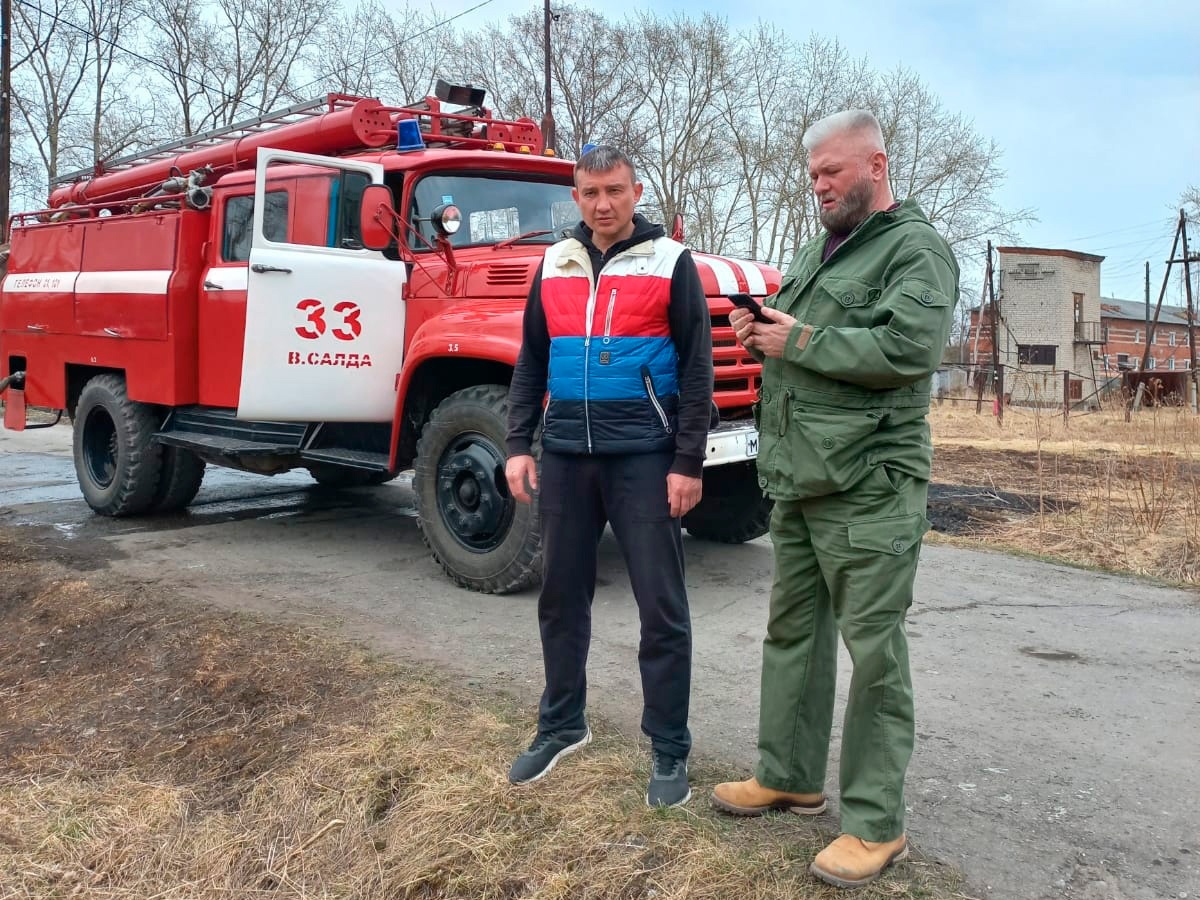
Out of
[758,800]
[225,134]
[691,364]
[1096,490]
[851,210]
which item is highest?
[225,134]

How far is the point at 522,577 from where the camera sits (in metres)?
5.20

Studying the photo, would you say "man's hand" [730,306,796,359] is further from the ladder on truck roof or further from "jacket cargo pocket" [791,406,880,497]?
the ladder on truck roof

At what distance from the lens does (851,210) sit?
259cm

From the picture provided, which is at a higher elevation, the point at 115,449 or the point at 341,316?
the point at 341,316

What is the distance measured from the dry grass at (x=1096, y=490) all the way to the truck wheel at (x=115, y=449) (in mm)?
5823

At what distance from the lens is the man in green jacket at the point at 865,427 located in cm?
248

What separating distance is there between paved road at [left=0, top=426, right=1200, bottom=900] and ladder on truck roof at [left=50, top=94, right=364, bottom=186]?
114 inches

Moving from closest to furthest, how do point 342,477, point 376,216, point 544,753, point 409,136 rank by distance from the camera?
1. point 544,753
2. point 376,216
3. point 409,136
4. point 342,477

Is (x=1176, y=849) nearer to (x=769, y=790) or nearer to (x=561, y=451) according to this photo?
(x=769, y=790)

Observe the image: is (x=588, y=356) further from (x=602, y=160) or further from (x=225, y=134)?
(x=225, y=134)

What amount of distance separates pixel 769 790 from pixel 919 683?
149 cm

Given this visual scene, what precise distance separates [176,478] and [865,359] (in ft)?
21.1

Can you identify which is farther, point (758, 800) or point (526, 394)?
point (526, 394)

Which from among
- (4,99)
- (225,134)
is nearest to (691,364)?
(225,134)
